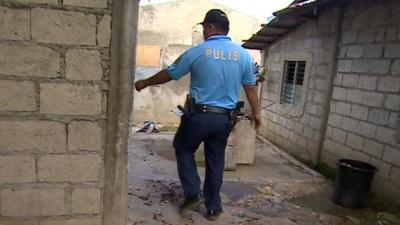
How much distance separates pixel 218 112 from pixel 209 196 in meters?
0.82

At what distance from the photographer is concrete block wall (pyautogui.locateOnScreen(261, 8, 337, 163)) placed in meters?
6.03

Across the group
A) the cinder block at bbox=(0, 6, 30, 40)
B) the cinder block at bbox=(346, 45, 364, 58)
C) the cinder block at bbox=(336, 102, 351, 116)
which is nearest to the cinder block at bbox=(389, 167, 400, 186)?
the cinder block at bbox=(336, 102, 351, 116)

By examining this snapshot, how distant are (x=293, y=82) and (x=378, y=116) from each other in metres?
2.80

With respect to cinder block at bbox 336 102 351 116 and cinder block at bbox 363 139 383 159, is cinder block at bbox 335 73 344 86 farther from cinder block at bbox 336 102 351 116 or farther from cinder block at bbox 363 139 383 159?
cinder block at bbox 363 139 383 159

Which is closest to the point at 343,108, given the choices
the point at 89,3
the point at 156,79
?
the point at 156,79

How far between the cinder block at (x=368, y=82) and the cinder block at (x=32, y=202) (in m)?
4.07

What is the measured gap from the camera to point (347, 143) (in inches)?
206

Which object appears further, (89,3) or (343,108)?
(343,108)

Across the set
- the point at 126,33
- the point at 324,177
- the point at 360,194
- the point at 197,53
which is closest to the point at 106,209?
the point at 126,33

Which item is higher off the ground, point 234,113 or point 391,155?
point 234,113

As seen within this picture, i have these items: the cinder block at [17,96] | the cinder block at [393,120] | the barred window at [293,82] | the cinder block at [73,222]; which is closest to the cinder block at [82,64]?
the cinder block at [17,96]

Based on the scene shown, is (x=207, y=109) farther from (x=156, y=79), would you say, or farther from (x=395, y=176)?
(x=395, y=176)

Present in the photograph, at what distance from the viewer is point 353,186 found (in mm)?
4172

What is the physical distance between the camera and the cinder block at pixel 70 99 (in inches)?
84.3
